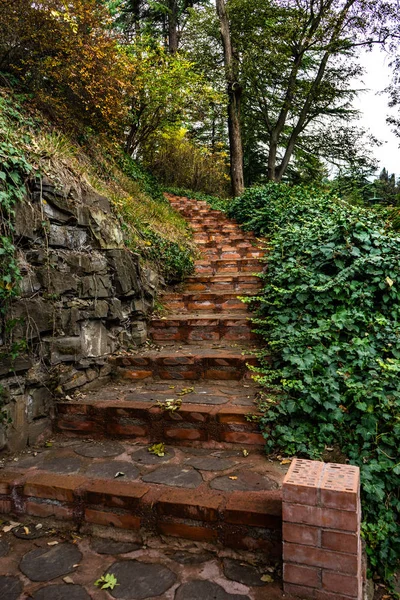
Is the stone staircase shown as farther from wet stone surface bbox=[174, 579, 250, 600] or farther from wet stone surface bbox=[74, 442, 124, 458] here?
wet stone surface bbox=[174, 579, 250, 600]

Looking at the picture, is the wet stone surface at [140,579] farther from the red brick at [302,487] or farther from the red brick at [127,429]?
the red brick at [127,429]

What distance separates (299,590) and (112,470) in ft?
4.00

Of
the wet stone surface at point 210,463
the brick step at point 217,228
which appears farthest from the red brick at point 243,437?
the brick step at point 217,228

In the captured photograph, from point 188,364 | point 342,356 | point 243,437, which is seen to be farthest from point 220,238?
point 243,437

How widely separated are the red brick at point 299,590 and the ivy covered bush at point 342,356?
0.79 metres

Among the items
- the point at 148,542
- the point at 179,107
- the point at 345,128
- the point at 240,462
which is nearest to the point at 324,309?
the point at 240,462

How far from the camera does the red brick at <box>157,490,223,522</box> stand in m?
1.93

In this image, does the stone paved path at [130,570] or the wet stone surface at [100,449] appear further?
the wet stone surface at [100,449]

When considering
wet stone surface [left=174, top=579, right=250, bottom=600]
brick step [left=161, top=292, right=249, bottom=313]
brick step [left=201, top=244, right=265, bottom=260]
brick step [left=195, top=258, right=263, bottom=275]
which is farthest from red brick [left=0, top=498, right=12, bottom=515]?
brick step [left=201, top=244, right=265, bottom=260]

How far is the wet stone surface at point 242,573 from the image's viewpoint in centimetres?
171

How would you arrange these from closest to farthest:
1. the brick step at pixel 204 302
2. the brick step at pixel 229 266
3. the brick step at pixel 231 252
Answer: the brick step at pixel 204 302
the brick step at pixel 229 266
the brick step at pixel 231 252

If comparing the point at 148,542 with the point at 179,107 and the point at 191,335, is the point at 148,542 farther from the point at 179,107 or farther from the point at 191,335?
the point at 179,107

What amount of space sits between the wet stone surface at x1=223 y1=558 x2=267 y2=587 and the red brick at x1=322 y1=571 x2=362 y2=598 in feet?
0.89

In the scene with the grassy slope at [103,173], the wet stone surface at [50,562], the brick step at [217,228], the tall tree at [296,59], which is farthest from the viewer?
the tall tree at [296,59]
